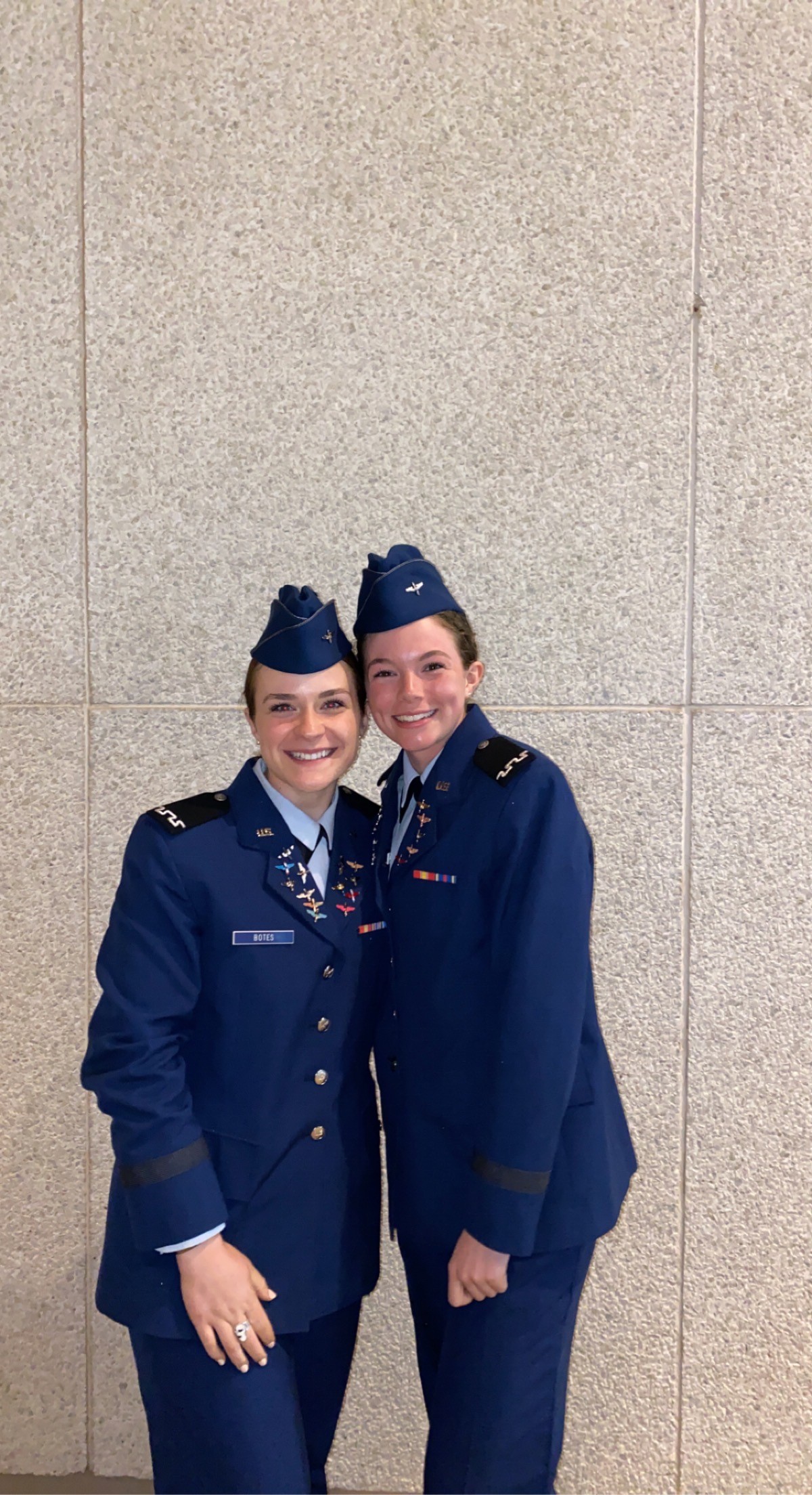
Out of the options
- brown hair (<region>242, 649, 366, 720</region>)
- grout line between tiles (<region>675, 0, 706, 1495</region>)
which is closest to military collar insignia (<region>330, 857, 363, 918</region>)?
brown hair (<region>242, 649, 366, 720</region>)

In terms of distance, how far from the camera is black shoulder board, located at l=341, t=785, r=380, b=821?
170 centimetres

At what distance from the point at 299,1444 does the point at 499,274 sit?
2.13 metres

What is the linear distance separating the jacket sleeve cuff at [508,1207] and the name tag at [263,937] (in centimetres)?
41

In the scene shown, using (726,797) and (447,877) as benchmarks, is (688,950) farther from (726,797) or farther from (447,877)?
(447,877)

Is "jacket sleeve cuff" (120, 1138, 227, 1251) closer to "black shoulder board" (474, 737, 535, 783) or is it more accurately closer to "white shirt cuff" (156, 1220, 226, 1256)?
"white shirt cuff" (156, 1220, 226, 1256)

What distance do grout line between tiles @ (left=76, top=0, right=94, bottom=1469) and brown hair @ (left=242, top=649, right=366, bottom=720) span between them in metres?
→ 0.81

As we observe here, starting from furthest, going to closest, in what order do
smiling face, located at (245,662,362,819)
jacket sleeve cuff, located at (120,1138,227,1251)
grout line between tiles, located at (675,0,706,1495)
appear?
grout line between tiles, located at (675,0,706,1495)
smiling face, located at (245,662,362,819)
jacket sleeve cuff, located at (120,1138,227,1251)

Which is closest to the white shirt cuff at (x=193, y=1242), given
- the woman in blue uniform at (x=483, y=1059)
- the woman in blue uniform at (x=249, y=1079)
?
the woman in blue uniform at (x=249, y=1079)

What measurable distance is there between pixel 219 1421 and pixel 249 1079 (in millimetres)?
449

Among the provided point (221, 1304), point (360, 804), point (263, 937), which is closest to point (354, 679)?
point (360, 804)

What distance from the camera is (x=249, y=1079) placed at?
4.86 feet

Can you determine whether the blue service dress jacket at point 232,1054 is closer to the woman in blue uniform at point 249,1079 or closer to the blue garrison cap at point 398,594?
the woman in blue uniform at point 249,1079

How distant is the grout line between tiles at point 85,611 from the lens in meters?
2.20

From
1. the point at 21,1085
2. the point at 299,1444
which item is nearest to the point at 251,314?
the point at 21,1085
